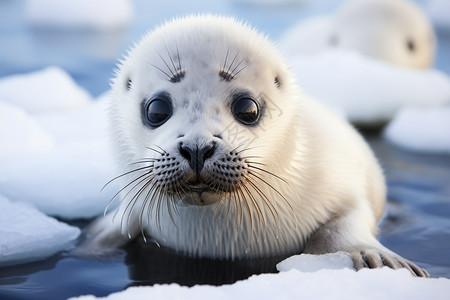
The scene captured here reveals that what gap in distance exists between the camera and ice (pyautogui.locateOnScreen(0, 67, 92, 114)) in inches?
202

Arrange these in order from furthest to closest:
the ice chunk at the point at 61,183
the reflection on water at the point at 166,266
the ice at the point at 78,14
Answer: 1. the ice at the point at 78,14
2. the ice chunk at the point at 61,183
3. the reflection on water at the point at 166,266

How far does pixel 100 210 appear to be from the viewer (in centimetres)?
354

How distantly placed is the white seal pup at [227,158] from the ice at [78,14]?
570 centimetres

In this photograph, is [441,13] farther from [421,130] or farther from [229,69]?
[229,69]

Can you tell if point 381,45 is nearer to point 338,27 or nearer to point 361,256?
point 338,27

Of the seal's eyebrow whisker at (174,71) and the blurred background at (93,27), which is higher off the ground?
the blurred background at (93,27)

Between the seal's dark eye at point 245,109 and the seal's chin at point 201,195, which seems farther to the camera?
the seal's dark eye at point 245,109

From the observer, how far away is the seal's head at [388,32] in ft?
20.6

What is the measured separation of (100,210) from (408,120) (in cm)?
237

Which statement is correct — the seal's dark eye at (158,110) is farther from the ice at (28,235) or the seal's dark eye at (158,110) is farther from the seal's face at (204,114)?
the ice at (28,235)

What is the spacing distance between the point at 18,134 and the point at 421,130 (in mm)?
2562

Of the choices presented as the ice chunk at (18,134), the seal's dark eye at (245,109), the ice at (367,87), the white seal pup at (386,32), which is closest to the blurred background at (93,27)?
the white seal pup at (386,32)

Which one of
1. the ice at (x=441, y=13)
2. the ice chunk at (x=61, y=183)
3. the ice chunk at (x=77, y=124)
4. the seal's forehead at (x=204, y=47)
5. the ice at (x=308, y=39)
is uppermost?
the ice at (x=441, y=13)

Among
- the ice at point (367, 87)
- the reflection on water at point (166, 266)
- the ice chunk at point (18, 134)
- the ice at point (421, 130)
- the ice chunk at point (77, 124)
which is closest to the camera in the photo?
the reflection on water at point (166, 266)
